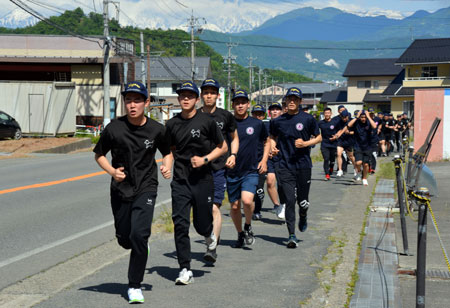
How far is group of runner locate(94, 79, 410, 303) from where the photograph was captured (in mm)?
5562

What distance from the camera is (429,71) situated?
63812 mm

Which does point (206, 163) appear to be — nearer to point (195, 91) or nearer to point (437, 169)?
Answer: point (195, 91)

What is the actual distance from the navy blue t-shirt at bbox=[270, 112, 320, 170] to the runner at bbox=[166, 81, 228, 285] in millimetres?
1974

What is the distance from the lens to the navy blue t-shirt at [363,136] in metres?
15.6

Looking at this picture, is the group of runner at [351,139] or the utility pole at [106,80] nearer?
the group of runner at [351,139]

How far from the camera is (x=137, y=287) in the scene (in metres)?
5.46

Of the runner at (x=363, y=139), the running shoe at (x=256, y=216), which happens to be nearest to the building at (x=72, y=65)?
the runner at (x=363, y=139)

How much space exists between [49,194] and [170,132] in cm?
786

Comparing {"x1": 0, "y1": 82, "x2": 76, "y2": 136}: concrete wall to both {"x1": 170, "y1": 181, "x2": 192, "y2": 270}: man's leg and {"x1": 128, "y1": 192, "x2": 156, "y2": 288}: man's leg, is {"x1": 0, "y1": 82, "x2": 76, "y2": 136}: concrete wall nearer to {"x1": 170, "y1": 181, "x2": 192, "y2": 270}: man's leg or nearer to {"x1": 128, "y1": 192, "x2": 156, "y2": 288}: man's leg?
{"x1": 170, "y1": 181, "x2": 192, "y2": 270}: man's leg

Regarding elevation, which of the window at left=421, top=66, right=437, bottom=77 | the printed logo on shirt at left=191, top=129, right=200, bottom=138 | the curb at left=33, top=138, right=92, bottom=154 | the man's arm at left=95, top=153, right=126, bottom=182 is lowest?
the curb at left=33, top=138, right=92, bottom=154

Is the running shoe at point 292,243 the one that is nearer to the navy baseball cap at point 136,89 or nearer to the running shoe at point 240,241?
the running shoe at point 240,241

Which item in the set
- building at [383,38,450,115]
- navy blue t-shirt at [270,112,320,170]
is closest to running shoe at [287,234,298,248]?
navy blue t-shirt at [270,112,320,170]

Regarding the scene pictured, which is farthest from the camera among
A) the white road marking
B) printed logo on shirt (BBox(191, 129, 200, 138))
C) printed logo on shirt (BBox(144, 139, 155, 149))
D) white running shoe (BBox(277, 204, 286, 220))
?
white running shoe (BBox(277, 204, 286, 220))

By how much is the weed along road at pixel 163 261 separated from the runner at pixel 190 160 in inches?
24.6
